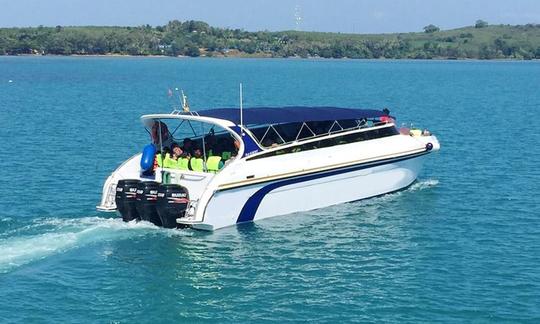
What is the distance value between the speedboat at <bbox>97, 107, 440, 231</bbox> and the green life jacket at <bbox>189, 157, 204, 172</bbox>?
3cm

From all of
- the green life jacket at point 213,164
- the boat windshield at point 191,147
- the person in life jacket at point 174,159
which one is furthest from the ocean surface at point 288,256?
the boat windshield at point 191,147

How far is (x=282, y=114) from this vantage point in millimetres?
26797

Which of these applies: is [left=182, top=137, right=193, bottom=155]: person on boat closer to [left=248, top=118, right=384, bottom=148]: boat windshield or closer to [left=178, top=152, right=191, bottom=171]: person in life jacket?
[left=178, top=152, right=191, bottom=171]: person in life jacket

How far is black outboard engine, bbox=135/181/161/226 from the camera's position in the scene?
23.3 m

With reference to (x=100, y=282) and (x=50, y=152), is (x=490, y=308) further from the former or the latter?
(x=50, y=152)

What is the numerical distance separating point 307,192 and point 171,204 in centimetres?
470

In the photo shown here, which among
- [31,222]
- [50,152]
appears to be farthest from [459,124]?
[31,222]

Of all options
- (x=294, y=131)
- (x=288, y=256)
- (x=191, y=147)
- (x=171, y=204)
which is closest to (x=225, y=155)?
(x=191, y=147)

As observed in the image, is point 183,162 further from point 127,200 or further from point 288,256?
point 288,256

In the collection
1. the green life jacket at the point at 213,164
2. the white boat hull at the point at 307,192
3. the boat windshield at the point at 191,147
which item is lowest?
the white boat hull at the point at 307,192

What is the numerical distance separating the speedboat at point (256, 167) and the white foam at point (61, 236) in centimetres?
50

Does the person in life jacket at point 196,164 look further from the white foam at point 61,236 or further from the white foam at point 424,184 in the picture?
the white foam at point 424,184

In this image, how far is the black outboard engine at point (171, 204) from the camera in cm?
2311

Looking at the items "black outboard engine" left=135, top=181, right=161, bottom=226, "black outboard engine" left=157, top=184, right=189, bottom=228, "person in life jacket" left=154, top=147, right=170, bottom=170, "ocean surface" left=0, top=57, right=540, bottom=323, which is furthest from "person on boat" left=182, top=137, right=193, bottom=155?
"ocean surface" left=0, top=57, right=540, bottom=323
